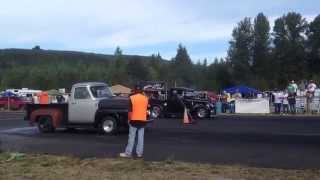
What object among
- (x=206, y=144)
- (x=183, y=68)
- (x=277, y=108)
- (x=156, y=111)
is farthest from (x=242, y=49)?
(x=206, y=144)

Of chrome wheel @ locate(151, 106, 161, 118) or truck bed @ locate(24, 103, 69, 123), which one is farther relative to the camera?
chrome wheel @ locate(151, 106, 161, 118)

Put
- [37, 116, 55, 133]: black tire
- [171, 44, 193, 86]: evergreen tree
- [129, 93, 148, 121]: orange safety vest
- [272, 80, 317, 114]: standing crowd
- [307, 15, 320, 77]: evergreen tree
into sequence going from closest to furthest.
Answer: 1. [129, 93, 148, 121]: orange safety vest
2. [37, 116, 55, 133]: black tire
3. [272, 80, 317, 114]: standing crowd
4. [307, 15, 320, 77]: evergreen tree
5. [171, 44, 193, 86]: evergreen tree

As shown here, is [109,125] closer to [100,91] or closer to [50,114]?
[100,91]

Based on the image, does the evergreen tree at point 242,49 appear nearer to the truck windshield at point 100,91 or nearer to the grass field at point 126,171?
the truck windshield at point 100,91

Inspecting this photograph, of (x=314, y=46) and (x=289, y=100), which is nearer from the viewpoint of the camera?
(x=289, y=100)

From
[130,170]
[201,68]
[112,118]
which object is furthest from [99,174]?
[201,68]

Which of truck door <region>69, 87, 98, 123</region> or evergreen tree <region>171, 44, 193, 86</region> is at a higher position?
evergreen tree <region>171, 44, 193, 86</region>

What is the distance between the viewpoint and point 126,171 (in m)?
12.6

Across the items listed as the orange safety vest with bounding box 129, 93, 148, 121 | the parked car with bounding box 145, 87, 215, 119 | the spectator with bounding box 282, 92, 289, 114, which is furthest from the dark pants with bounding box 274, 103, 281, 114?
the orange safety vest with bounding box 129, 93, 148, 121

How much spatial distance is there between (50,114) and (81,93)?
1.58 metres

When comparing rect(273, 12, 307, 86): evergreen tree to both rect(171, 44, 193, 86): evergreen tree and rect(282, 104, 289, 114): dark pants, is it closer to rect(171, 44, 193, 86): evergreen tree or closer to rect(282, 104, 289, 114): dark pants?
rect(171, 44, 193, 86): evergreen tree

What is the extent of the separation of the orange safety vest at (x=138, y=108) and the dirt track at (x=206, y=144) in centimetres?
96

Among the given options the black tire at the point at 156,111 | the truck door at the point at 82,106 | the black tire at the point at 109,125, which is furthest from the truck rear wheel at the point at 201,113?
the black tire at the point at 109,125

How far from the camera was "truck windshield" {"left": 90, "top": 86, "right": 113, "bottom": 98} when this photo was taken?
23297 millimetres
